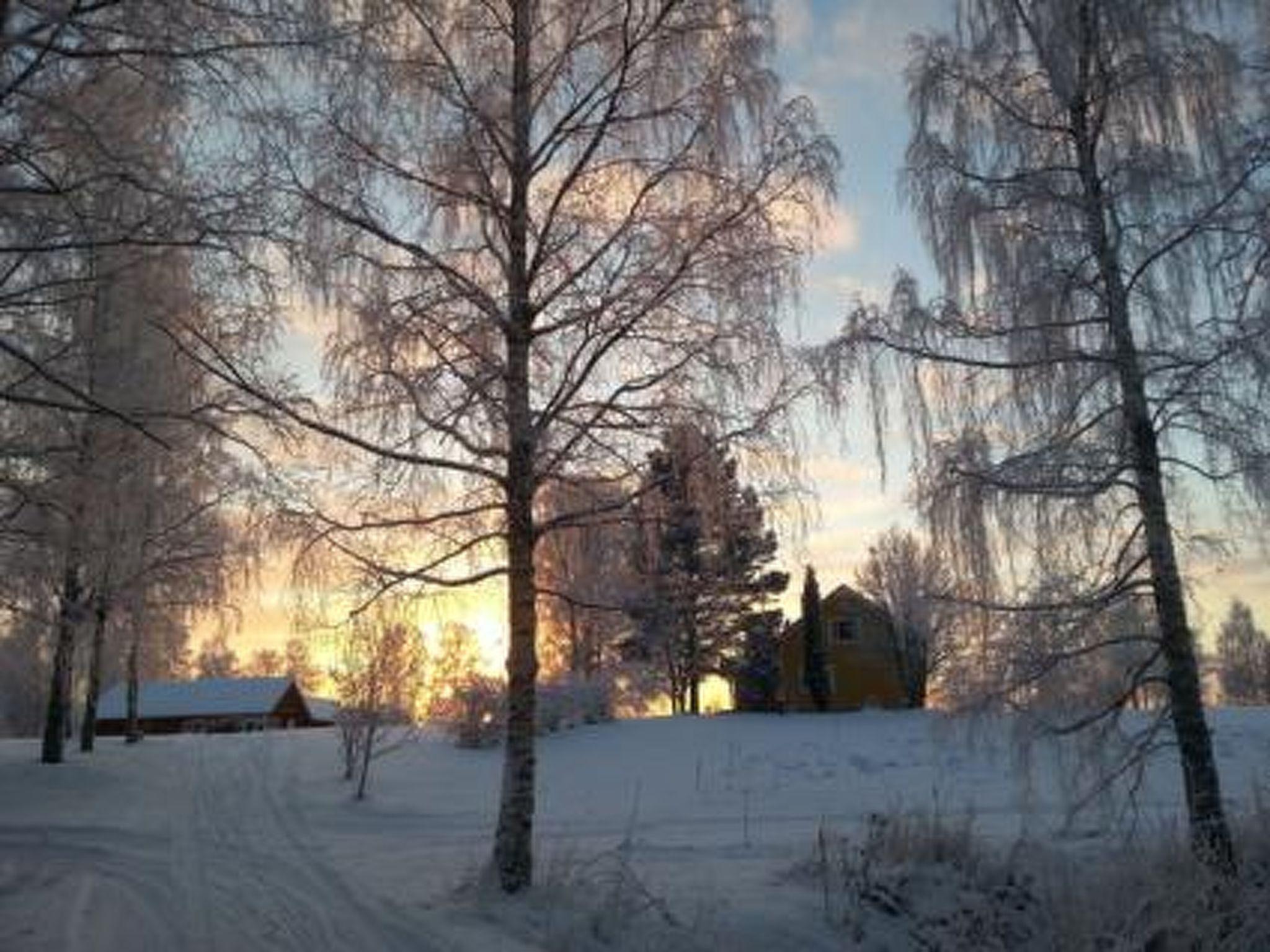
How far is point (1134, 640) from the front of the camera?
11.7 metres

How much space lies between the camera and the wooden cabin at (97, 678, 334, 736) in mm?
57969

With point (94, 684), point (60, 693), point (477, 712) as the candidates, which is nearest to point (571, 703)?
point (477, 712)

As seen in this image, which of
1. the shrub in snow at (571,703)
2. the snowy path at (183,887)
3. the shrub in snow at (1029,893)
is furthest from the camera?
the shrub in snow at (571,703)

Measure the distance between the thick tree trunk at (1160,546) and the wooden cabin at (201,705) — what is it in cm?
4973

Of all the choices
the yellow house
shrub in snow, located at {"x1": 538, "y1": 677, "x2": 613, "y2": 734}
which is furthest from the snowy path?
the yellow house

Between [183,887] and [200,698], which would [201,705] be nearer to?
[200,698]

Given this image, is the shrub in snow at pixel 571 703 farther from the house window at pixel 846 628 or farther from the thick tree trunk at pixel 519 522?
the thick tree trunk at pixel 519 522

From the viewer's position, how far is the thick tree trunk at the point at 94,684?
89.6 feet

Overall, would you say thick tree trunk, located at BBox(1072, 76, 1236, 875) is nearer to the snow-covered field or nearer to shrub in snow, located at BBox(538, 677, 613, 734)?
the snow-covered field

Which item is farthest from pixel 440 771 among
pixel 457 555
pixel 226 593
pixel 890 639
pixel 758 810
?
pixel 890 639

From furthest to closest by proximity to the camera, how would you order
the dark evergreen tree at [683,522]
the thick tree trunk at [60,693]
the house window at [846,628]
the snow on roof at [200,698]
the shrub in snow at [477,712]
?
the snow on roof at [200,698] → the house window at [846,628] → the shrub in snow at [477,712] → the thick tree trunk at [60,693] → the dark evergreen tree at [683,522]

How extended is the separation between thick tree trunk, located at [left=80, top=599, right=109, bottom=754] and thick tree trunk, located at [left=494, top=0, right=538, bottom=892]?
58.6 feet

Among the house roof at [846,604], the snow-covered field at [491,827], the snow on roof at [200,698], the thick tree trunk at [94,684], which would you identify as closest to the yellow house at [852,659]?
the house roof at [846,604]

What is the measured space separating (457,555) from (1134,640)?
638 cm
